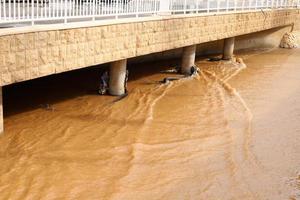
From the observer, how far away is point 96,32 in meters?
8.76

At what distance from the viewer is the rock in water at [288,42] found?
2264 centimetres

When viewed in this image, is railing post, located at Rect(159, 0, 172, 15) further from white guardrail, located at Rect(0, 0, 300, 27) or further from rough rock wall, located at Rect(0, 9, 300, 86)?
rough rock wall, located at Rect(0, 9, 300, 86)

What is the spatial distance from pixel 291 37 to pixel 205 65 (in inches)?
348

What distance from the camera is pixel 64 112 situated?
9.59 m

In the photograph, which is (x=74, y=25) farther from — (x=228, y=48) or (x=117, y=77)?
(x=228, y=48)

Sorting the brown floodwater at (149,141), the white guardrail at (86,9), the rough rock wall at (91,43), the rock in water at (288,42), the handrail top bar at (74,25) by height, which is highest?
the white guardrail at (86,9)

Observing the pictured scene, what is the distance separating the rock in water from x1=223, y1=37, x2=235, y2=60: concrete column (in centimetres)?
650

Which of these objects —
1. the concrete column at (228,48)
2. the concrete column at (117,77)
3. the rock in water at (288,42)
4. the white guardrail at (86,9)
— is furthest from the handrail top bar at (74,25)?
the rock in water at (288,42)

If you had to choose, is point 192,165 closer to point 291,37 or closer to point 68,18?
point 68,18

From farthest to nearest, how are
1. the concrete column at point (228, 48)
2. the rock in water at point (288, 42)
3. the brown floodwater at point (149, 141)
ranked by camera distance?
the rock in water at point (288, 42)
the concrete column at point (228, 48)
the brown floodwater at point (149, 141)

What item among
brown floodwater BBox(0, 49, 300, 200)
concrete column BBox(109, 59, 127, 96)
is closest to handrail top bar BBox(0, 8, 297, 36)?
concrete column BBox(109, 59, 127, 96)

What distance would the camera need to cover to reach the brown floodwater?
260 inches

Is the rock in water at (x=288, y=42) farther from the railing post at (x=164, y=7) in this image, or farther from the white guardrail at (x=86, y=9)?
the railing post at (x=164, y=7)

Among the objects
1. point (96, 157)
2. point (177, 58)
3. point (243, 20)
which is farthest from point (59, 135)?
point (243, 20)
